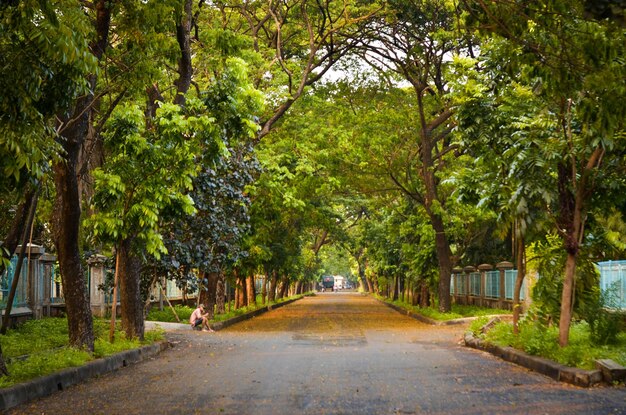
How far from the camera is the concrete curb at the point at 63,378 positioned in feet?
29.5

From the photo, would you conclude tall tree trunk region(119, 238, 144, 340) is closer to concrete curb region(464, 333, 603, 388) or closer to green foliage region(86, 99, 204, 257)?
green foliage region(86, 99, 204, 257)

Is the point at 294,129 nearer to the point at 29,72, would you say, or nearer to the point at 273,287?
the point at 29,72

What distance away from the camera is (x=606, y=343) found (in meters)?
12.7

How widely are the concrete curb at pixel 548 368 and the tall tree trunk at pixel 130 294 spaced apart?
756 cm

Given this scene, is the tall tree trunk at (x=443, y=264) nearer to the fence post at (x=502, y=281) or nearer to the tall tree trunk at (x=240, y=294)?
the fence post at (x=502, y=281)

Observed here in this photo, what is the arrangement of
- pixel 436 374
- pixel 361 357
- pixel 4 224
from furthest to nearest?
pixel 4 224, pixel 361 357, pixel 436 374

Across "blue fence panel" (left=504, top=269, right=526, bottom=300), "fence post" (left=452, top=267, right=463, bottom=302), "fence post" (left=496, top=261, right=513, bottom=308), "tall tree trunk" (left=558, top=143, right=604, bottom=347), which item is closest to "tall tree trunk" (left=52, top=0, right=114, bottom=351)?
"tall tree trunk" (left=558, top=143, right=604, bottom=347)

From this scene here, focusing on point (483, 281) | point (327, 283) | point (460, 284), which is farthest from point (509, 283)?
point (327, 283)

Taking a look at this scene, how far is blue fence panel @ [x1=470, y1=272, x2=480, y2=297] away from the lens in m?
37.2

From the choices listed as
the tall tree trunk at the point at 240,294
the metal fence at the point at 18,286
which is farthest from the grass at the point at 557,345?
the tall tree trunk at the point at 240,294

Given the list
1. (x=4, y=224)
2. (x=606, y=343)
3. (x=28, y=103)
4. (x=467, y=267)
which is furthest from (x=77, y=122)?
(x=467, y=267)

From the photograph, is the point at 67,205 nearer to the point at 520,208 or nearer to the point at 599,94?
the point at 520,208

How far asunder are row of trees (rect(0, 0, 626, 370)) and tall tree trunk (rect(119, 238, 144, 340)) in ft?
0.14

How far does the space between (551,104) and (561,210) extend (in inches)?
75.3
